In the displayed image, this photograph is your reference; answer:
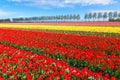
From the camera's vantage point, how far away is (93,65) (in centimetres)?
1075

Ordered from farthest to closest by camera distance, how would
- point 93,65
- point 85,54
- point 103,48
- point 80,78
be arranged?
point 103,48, point 85,54, point 93,65, point 80,78

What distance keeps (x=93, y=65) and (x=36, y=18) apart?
142 m

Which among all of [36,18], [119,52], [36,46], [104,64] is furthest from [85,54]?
[36,18]

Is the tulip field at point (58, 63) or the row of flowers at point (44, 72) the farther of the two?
the tulip field at point (58, 63)

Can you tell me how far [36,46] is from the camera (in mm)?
15727

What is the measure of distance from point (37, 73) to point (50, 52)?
6.15 meters

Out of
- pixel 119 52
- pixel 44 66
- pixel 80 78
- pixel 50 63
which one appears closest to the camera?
pixel 80 78

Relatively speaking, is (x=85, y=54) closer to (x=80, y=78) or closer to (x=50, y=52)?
(x=50, y=52)

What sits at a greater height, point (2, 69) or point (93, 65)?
point (2, 69)

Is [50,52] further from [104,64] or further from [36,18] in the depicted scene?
[36,18]

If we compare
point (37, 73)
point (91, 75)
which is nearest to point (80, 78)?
point (91, 75)

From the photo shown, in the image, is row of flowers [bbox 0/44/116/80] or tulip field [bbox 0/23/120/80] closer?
row of flowers [bbox 0/44/116/80]

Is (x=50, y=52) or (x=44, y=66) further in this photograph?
(x=50, y=52)

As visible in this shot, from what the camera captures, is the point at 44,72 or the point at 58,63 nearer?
the point at 44,72
